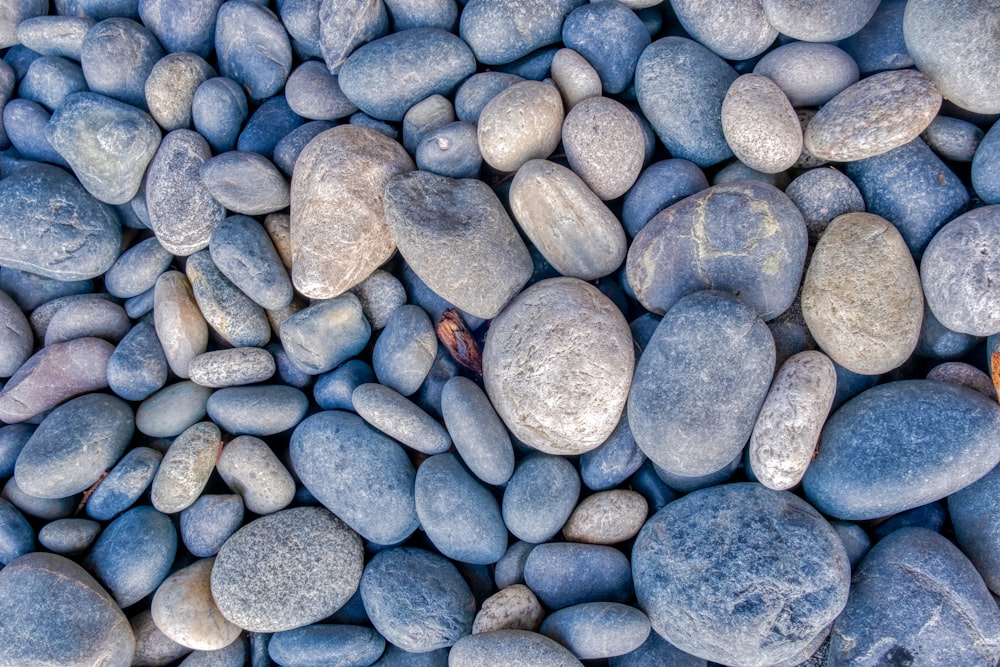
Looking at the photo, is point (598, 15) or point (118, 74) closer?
point (598, 15)

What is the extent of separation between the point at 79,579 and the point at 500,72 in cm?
236

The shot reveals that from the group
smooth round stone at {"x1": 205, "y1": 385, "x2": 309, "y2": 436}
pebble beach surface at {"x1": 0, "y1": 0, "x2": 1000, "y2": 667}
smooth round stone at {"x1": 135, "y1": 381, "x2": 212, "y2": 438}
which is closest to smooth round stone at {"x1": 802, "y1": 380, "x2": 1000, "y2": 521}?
pebble beach surface at {"x1": 0, "y1": 0, "x2": 1000, "y2": 667}

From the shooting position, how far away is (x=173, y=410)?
2.33 metres

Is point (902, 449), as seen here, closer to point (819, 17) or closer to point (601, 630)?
point (601, 630)

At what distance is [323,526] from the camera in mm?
2270

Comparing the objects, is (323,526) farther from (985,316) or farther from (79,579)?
(985,316)

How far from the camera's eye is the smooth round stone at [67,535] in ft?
7.34

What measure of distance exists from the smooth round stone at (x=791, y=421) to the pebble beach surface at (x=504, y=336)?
12 mm

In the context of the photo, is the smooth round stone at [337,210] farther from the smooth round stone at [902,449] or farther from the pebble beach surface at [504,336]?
the smooth round stone at [902,449]

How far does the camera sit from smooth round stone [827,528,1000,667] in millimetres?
1865

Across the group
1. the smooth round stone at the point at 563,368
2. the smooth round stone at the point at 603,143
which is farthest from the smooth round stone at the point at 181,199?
the smooth round stone at the point at 603,143

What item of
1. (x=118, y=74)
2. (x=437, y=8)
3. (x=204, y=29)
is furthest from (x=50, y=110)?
(x=437, y=8)

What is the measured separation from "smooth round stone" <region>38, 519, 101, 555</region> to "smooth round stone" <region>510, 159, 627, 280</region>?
1937 mm

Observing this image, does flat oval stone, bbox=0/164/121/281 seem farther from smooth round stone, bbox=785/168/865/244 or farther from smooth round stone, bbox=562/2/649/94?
smooth round stone, bbox=785/168/865/244
